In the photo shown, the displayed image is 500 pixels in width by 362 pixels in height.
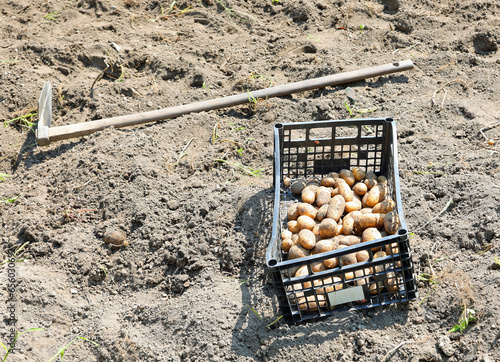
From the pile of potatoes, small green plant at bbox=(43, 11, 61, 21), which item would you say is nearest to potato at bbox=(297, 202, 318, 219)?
the pile of potatoes

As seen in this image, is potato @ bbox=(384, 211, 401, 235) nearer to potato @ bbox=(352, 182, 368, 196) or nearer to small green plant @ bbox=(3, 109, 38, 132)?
potato @ bbox=(352, 182, 368, 196)

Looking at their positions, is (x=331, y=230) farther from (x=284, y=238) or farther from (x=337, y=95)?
(x=337, y=95)

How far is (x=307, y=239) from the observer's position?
7.97 feet

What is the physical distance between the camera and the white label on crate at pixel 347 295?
7.13 feet

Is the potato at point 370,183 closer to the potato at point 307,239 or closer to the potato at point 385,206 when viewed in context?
the potato at point 385,206

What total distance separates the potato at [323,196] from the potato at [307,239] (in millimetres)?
300

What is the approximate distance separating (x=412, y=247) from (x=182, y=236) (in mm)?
1262

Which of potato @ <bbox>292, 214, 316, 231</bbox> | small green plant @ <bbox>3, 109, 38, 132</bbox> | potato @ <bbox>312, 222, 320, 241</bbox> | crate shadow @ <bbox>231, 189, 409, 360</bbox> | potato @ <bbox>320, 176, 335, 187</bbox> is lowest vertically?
small green plant @ <bbox>3, 109, 38, 132</bbox>

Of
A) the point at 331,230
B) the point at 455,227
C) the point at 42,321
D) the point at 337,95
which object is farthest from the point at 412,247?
the point at 42,321

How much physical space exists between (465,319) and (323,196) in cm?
97

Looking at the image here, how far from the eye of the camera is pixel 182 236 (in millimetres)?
2717

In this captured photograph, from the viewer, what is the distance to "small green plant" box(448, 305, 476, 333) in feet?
7.00

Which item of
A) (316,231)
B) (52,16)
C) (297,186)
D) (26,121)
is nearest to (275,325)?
(316,231)

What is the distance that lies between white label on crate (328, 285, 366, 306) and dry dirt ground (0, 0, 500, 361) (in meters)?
0.10
